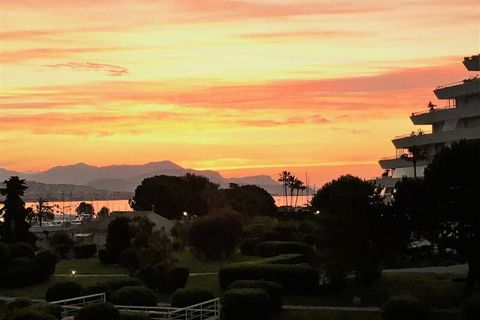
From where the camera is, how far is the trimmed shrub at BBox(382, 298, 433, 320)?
3250 centimetres

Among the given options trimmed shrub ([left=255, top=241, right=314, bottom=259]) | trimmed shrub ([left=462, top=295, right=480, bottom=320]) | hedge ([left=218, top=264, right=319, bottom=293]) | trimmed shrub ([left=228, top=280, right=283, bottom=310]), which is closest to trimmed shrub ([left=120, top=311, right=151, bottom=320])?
trimmed shrub ([left=228, top=280, right=283, bottom=310])

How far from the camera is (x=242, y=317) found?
35.5 meters

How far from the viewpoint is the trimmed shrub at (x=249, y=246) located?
2608 inches

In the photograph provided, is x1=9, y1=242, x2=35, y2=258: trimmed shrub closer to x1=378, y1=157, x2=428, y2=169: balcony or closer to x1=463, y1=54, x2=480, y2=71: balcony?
x1=378, y1=157, x2=428, y2=169: balcony

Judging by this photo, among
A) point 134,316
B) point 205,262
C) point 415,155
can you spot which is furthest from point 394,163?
point 134,316

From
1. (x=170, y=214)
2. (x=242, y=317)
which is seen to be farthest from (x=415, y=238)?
(x=170, y=214)

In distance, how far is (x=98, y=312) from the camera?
3092cm

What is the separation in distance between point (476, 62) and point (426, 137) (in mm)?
10119

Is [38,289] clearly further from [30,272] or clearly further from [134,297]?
[134,297]

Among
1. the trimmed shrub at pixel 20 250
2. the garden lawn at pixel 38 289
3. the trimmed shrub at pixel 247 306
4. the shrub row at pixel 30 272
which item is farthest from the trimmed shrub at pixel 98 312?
the trimmed shrub at pixel 20 250

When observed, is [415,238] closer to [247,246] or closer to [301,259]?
[301,259]

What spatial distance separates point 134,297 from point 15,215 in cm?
3680

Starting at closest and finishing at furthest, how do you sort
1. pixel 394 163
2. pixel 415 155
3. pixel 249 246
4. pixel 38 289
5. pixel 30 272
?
pixel 38 289, pixel 30 272, pixel 249 246, pixel 415 155, pixel 394 163

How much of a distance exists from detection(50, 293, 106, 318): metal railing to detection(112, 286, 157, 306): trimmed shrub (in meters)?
1.26
